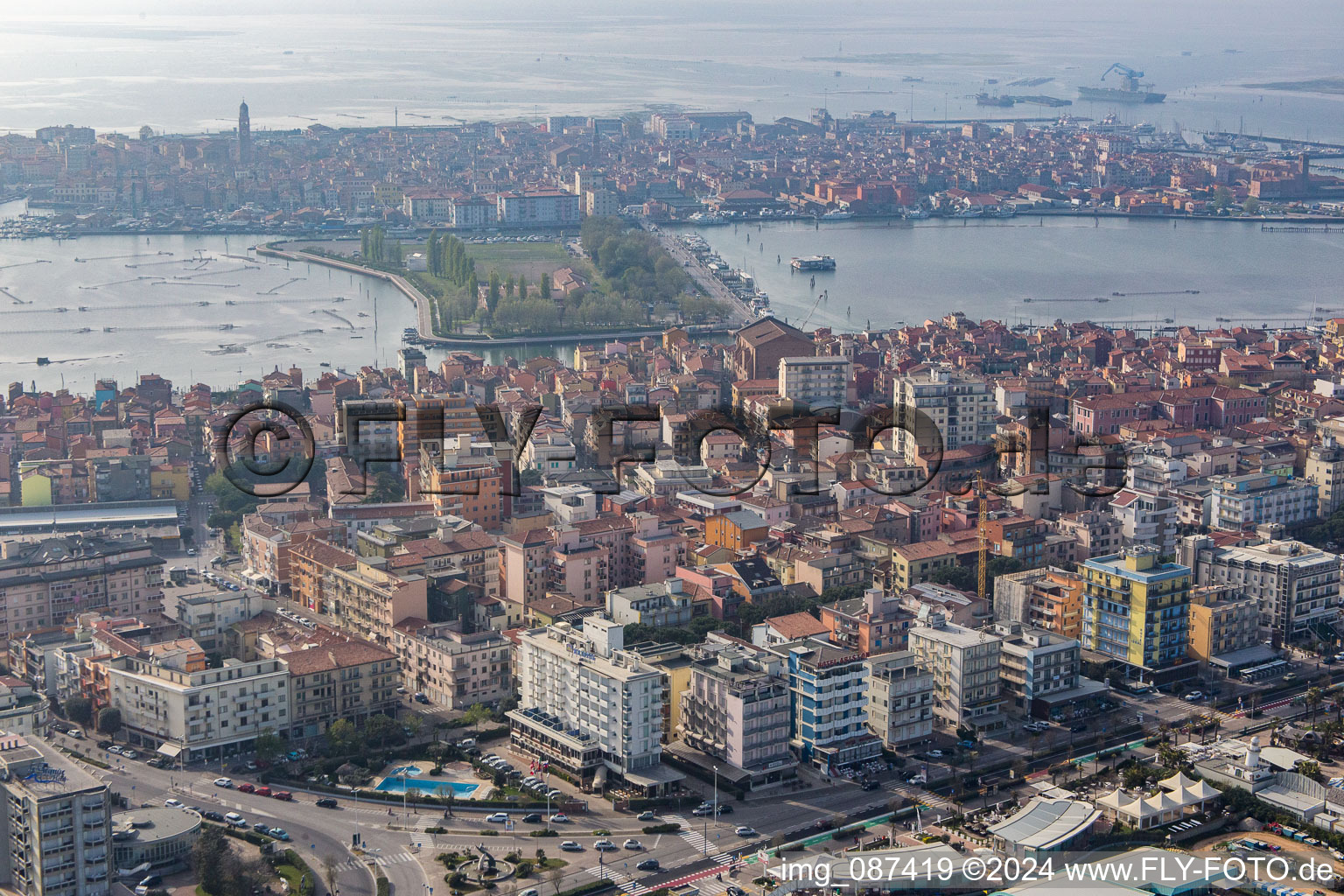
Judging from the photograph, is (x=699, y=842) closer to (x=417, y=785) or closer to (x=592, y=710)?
(x=592, y=710)

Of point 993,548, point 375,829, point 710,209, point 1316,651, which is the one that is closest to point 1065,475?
point 993,548

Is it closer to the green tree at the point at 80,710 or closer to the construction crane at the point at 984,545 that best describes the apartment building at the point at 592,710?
the green tree at the point at 80,710

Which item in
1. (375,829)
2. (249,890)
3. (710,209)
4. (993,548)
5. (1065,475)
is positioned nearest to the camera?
(249,890)

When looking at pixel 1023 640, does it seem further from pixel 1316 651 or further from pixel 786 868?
pixel 786 868

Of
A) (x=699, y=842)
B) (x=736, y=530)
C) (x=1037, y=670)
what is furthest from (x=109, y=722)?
(x=1037, y=670)

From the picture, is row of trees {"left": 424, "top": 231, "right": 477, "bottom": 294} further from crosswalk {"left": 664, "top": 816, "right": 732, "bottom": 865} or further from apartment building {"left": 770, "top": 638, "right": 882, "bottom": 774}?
crosswalk {"left": 664, "top": 816, "right": 732, "bottom": 865}

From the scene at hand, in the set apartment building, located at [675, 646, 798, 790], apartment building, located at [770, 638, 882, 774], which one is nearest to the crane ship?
apartment building, located at [770, 638, 882, 774]
